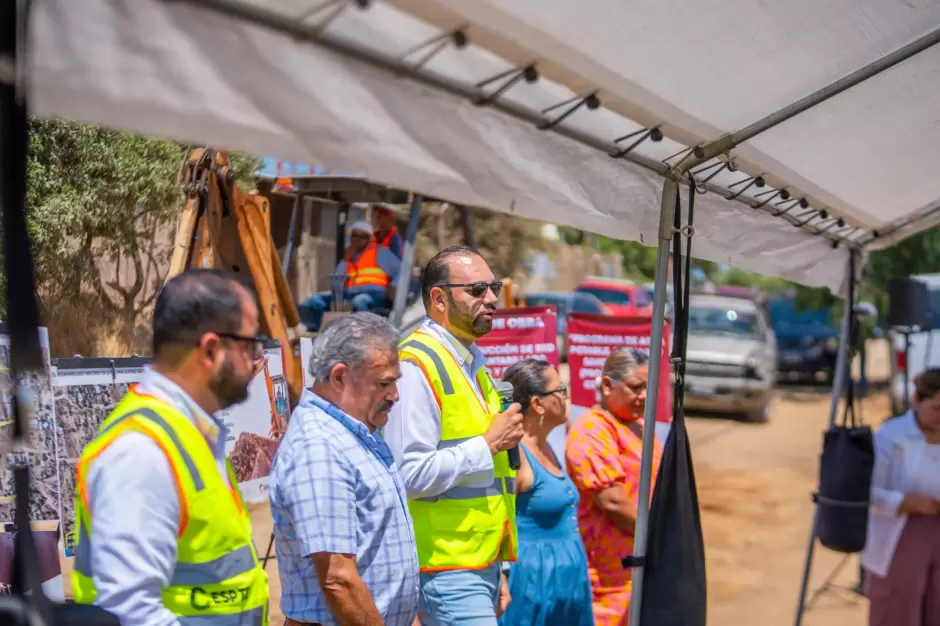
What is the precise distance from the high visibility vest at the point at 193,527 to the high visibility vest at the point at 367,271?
595 cm

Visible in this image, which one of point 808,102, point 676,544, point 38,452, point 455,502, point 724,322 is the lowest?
point 676,544

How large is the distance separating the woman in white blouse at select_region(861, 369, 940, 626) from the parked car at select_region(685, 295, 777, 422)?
10539mm

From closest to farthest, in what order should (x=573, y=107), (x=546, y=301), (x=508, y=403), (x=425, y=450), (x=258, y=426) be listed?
(x=573, y=107), (x=425, y=450), (x=508, y=403), (x=258, y=426), (x=546, y=301)

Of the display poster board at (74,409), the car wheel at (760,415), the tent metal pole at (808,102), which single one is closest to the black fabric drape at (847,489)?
the tent metal pole at (808,102)

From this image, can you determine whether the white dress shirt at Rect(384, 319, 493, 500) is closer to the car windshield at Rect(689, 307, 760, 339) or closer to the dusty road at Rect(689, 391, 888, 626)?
the dusty road at Rect(689, 391, 888, 626)

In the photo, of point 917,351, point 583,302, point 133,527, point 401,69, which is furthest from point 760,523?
point 133,527

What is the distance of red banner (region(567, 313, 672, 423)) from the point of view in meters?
6.62

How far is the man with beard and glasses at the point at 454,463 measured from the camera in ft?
10.6

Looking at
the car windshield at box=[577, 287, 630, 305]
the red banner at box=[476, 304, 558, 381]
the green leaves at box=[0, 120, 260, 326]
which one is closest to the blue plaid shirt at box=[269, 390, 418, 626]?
the green leaves at box=[0, 120, 260, 326]

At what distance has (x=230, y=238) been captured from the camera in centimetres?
504

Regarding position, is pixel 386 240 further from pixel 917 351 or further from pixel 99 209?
pixel 917 351

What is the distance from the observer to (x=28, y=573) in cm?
146

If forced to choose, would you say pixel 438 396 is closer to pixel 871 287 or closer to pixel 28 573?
pixel 28 573

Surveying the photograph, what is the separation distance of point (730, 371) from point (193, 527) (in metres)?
15.2
